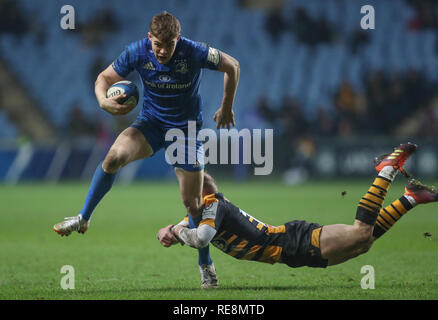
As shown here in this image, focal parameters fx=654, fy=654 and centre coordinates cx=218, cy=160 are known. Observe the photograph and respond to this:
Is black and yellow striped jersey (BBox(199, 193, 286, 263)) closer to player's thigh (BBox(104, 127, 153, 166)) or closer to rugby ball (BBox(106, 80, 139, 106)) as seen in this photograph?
player's thigh (BBox(104, 127, 153, 166))

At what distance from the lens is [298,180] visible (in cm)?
1805

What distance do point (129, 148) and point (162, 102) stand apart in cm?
61

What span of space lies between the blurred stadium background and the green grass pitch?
4.91 m

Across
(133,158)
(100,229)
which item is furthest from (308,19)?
(133,158)

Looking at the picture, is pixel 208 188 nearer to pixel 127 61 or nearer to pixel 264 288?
pixel 264 288

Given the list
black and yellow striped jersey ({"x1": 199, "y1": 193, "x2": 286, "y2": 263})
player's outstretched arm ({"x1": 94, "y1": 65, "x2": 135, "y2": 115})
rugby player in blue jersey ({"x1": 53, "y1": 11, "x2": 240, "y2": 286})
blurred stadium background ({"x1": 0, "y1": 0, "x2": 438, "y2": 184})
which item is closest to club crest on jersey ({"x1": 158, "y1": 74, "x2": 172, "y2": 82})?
rugby player in blue jersey ({"x1": 53, "y1": 11, "x2": 240, "y2": 286})

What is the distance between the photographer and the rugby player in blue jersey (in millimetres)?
5469

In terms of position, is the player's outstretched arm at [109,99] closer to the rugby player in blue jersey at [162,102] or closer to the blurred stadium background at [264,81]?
the rugby player in blue jersey at [162,102]

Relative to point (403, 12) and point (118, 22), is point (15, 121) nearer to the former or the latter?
point (118, 22)

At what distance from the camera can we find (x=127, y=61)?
18.9ft

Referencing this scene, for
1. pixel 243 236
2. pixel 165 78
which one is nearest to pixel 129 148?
pixel 165 78

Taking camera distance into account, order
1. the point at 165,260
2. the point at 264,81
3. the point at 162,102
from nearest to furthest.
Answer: the point at 162,102
the point at 165,260
the point at 264,81
